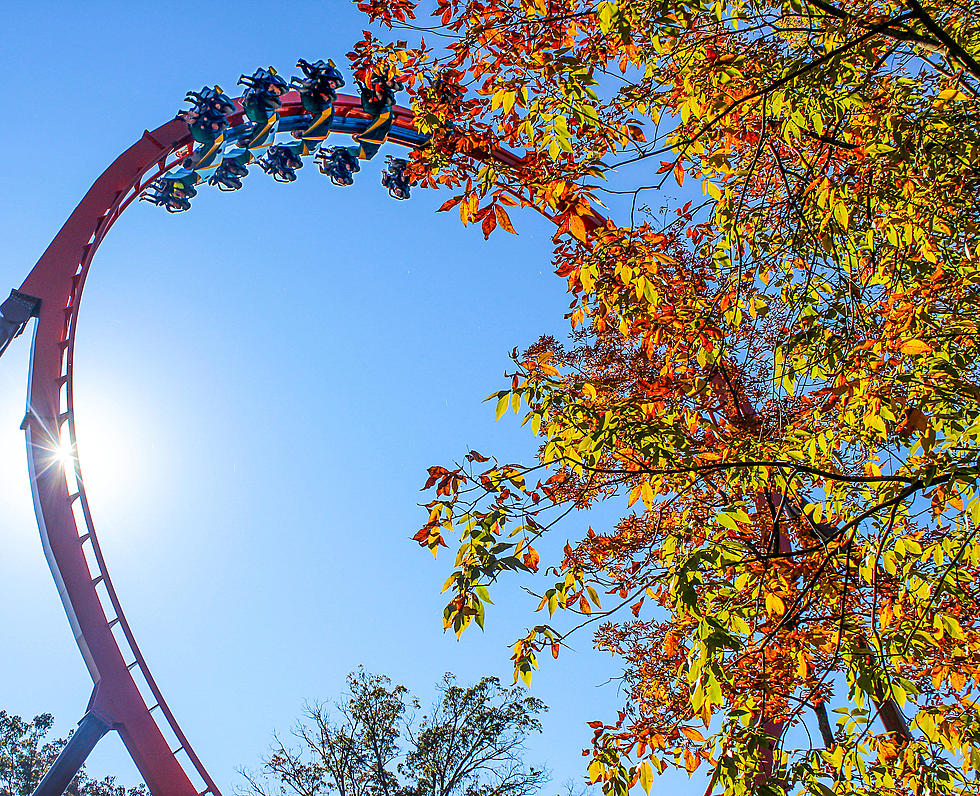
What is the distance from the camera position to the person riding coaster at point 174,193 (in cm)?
1008

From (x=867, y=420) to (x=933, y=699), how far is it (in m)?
1.12

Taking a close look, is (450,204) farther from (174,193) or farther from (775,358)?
(174,193)

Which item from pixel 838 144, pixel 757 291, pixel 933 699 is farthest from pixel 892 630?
pixel 838 144

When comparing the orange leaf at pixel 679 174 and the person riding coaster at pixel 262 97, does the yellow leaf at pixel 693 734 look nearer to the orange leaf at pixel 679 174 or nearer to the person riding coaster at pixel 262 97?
the orange leaf at pixel 679 174

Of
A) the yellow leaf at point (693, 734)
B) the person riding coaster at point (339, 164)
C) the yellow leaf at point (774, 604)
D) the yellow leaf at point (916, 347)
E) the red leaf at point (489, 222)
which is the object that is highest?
the person riding coaster at point (339, 164)

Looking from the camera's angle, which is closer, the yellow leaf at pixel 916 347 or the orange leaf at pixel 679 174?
the yellow leaf at pixel 916 347

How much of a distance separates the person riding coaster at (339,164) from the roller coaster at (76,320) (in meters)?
0.01

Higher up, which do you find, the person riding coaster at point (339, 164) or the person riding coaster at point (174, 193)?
the person riding coaster at point (339, 164)

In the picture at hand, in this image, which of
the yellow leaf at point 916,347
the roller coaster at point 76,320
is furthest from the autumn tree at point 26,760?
the yellow leaf at point 916,347

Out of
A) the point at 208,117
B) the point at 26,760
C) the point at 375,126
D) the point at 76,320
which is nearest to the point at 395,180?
the point at 375,126

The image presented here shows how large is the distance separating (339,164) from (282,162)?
0.84 meters

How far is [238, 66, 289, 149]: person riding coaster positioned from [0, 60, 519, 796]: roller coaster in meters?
0.01

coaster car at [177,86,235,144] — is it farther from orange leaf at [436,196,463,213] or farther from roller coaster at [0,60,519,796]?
orange leaf at [436,196,463,213]

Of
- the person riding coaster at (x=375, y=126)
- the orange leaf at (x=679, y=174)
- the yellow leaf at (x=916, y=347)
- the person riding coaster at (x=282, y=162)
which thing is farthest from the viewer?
the person riding coaster at (x=282, y=162)
